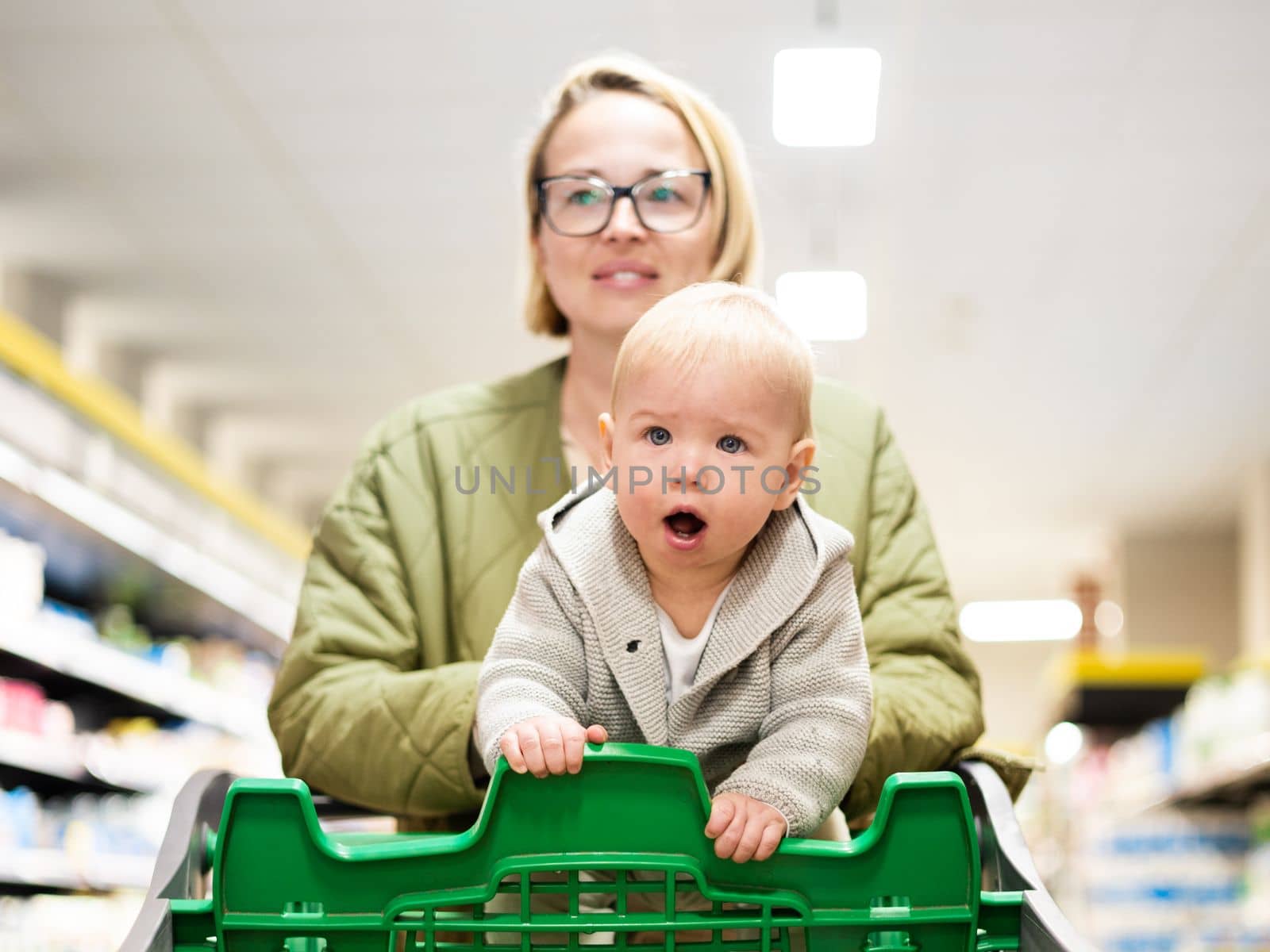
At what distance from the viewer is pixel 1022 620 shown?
14.6m

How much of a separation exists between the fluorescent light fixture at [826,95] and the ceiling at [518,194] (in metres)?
0.06

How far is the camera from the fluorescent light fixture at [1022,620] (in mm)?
13992

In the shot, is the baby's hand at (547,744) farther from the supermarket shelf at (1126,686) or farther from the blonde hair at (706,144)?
the supermarket shelf at (1126,686)

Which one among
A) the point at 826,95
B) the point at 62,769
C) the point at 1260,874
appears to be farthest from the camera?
the point at 1260,874

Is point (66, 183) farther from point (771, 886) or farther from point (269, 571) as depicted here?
point (771, 886)

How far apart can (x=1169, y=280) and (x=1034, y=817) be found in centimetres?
442

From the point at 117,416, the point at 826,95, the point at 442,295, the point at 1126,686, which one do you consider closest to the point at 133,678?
the point at 117,416

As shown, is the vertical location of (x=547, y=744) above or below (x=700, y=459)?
below

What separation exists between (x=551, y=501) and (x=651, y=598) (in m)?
0.47

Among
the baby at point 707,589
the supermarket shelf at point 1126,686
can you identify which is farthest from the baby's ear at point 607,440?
the supermarket shelf at point 1126,686

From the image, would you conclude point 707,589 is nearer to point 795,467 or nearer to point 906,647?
point 795,467

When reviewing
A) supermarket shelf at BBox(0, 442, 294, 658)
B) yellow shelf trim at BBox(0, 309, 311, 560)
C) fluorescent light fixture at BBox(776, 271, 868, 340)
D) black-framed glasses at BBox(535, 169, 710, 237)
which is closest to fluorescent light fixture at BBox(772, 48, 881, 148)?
fluorescent light fixture at BBox(776, 271, 868, 340)

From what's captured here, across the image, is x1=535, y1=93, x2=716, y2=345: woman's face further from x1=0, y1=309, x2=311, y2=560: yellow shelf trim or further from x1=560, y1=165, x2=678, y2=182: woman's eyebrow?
x1=0, y1=309, x2=311, y2=560: yellow shelf trim

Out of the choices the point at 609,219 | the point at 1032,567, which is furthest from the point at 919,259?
→ the point at 1032,567
